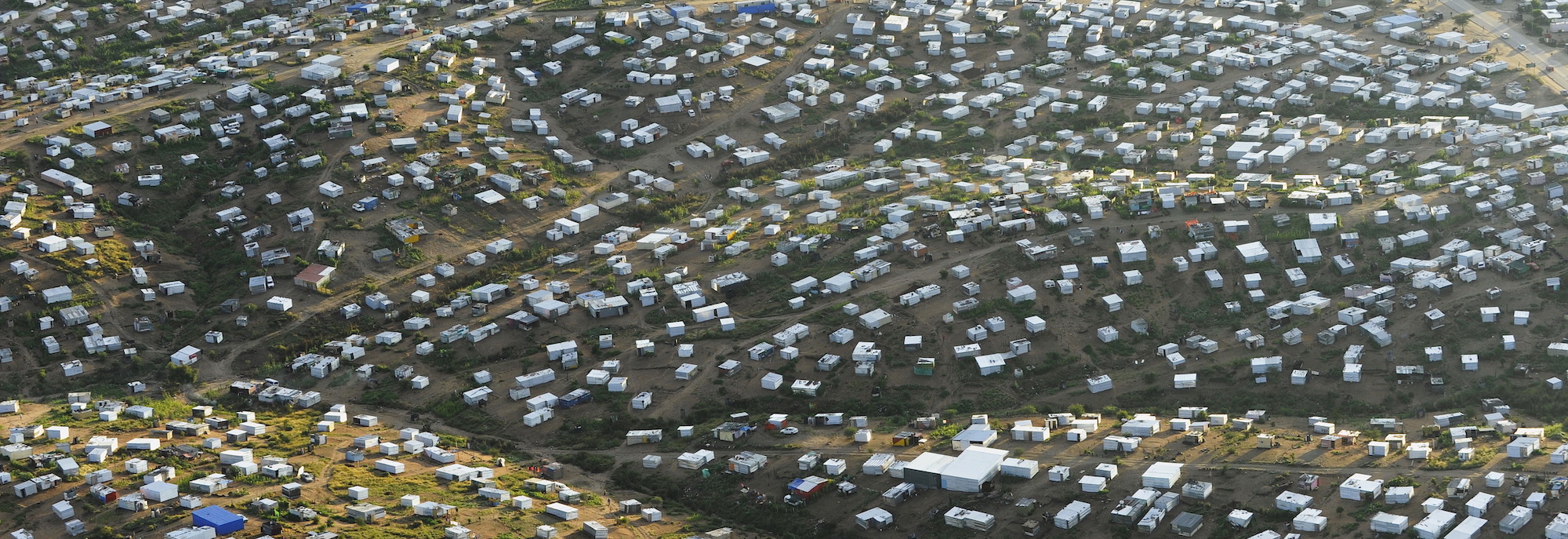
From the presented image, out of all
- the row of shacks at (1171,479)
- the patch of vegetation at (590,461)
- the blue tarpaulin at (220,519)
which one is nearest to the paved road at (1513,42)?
the row of shacks at (1171,479)

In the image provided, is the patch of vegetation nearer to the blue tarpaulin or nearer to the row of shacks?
the row of shacks

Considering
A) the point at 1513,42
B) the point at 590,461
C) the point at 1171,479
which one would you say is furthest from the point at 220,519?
the point at 1513,42

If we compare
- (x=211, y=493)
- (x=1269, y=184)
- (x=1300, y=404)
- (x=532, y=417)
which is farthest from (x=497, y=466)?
(x=1269, y=184)

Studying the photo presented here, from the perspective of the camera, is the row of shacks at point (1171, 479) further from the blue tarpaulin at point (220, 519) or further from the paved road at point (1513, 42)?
the paved road at point (1513, 42)

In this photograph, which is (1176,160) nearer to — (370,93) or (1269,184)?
(1269,184)

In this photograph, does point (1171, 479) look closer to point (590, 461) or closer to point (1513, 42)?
point (590, 461)

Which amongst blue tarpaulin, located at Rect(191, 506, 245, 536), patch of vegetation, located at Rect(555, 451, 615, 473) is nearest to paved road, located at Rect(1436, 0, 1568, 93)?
patch of vegetation, located at Rect(555, 451, 615, 473)
